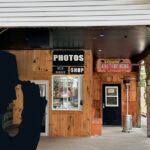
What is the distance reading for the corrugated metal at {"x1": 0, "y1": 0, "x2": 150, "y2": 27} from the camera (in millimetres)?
4914

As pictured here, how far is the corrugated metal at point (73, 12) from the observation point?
4.91m

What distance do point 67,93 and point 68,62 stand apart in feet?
3.63

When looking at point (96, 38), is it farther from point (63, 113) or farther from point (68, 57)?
point (63, 113)

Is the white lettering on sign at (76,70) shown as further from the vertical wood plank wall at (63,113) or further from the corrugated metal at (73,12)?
the corrugated metal at (73,12)

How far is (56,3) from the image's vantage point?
4.96 meters

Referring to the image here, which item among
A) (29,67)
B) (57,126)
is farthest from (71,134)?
(29,67)

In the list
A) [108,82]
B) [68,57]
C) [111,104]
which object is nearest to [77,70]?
[68,57]

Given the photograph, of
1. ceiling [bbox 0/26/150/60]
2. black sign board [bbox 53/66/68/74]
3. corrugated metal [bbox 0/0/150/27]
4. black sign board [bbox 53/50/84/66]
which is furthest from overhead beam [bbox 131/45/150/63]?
corrugated metal [bbox 0/0/150/27]

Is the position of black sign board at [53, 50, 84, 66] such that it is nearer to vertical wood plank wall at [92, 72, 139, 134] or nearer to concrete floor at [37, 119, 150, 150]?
concrete floor at [37, 119, 150, 150]

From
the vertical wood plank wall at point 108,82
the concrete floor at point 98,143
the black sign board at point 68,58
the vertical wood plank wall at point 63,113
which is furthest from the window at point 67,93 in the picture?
the vertical wood plank wall at point 108,82

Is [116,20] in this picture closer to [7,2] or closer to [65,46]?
[7,2]

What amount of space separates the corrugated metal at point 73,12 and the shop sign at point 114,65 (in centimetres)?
947

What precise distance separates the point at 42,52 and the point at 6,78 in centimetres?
679

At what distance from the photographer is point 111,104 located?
59.3ft
